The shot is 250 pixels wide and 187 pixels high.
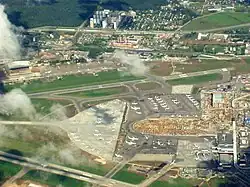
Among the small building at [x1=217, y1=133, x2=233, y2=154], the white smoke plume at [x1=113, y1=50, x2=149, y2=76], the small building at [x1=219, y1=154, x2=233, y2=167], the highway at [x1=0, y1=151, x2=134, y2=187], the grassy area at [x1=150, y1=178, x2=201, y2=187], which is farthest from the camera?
the white smoke plume at [x1=113, y1=50, x2=149, y2=76]

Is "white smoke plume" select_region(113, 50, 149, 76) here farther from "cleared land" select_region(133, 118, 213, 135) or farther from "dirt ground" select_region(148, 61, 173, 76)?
"cleared land" select_region(133, 118, 213, 135)

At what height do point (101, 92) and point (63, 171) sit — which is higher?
point (63, 171)

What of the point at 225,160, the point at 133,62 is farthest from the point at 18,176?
the point at 133,62

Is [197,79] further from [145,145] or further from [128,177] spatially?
[128,177]

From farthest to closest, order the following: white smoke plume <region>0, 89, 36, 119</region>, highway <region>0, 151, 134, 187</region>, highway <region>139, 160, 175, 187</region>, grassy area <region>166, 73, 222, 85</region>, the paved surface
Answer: grassy area <region>166, 73, 222, 85</region>
white smoke plume <region>0, 89, 36, 119</region>
the paved surface
highway <region>0, 151, 134, 187</region>
highway <region>139, 160, 175, 187</region>

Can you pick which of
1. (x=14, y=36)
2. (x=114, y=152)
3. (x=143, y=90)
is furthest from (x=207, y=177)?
(x=14, y=36)

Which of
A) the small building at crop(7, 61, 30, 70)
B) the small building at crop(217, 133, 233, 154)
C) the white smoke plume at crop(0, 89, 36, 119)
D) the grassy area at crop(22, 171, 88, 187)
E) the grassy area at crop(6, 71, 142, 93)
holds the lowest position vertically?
the grassy area at crop(6, 71, 142, 93)

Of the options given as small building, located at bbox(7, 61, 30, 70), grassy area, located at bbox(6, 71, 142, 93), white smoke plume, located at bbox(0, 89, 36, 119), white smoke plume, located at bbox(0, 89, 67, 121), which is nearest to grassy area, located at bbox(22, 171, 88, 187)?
white smoke plume, located at bbox(0, 89, 67, 121)
